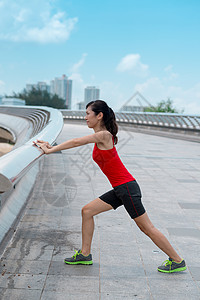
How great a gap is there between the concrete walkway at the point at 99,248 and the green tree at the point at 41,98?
269 ft

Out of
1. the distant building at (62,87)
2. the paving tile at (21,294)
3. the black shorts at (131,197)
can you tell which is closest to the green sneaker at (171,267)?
the black shorts at (131,197)

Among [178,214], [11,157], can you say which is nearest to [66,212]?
[178,214]

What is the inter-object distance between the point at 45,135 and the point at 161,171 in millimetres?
5887

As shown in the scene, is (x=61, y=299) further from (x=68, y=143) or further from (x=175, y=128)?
(x=175, y=128)

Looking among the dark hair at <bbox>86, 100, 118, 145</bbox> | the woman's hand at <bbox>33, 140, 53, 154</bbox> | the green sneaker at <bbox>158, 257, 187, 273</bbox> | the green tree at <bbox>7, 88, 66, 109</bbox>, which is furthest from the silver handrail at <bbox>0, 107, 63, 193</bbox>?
the green tree at <bbox>7, 88, 66, 109</bbox>

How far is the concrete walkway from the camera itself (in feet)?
10.1

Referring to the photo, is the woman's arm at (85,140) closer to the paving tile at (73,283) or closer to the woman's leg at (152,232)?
the woman's leg at (152,232)

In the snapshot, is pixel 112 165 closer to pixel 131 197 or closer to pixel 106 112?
pixel 131 197

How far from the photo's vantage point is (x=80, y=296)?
295 cm

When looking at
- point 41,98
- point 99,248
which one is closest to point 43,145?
point 99,248

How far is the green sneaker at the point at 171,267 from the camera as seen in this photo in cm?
348

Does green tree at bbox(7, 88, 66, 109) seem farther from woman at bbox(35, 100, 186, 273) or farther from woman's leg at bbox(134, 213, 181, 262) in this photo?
woman's leg at bbox(134, 213, 181, 262)

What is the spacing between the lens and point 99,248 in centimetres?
401

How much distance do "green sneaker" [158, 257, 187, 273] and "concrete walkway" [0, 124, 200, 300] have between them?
4cm
